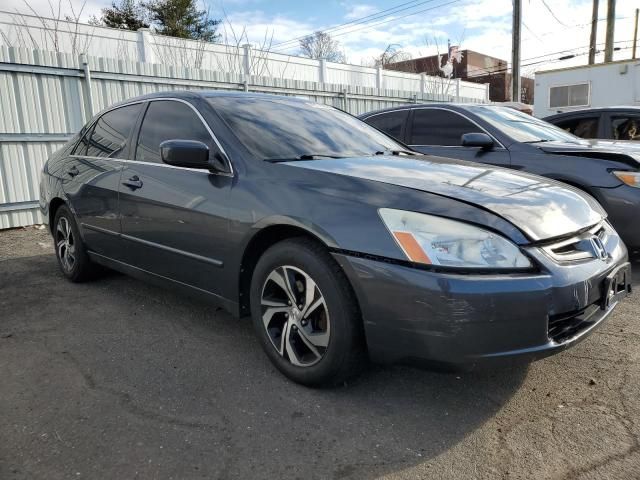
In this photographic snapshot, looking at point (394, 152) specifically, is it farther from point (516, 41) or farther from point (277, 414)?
point (516, 41)

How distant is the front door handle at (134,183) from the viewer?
349cm

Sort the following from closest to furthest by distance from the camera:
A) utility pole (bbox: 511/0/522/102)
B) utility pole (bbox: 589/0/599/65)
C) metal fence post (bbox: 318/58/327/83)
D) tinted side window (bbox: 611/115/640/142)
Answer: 1. tinted side window (bbox: 611/115/640/142)
2. utility pole (bbox: 511/0/522/102)
3. metal fence post (bbox: 318/58/327/83)
4. utility pole (bbox: 589/0/599/65)

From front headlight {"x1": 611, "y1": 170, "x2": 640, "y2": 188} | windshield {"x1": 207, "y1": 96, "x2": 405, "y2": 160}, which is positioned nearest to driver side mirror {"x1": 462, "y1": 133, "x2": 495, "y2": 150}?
front headlight {"x1": 611, "y1": 170, "x2": 640, "y2": 188}

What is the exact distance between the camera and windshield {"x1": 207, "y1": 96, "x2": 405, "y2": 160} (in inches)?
119

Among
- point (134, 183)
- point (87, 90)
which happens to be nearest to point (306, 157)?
point (134, 183)

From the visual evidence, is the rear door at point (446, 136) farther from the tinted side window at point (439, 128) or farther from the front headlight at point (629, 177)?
the front headlight at point (629, 177)

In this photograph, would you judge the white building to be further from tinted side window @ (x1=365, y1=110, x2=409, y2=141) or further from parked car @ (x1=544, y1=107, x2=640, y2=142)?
tinted side window @ (x1=365, y1=110, x2=409, y2=141)

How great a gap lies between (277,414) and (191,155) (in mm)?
1446

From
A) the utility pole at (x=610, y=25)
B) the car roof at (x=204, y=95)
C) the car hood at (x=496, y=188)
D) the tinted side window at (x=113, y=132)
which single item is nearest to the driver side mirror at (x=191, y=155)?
the car hood at (x=496, y=188)

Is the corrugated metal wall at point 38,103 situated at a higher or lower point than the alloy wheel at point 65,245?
higher

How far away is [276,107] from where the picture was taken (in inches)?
137

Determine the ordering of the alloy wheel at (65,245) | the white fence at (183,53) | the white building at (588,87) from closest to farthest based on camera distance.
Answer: the alloy wheel at (65,245) < the white fence at (183,53) < the white building at (588,87)

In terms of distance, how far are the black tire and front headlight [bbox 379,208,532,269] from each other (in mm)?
3169

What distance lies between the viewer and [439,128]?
5805mm
